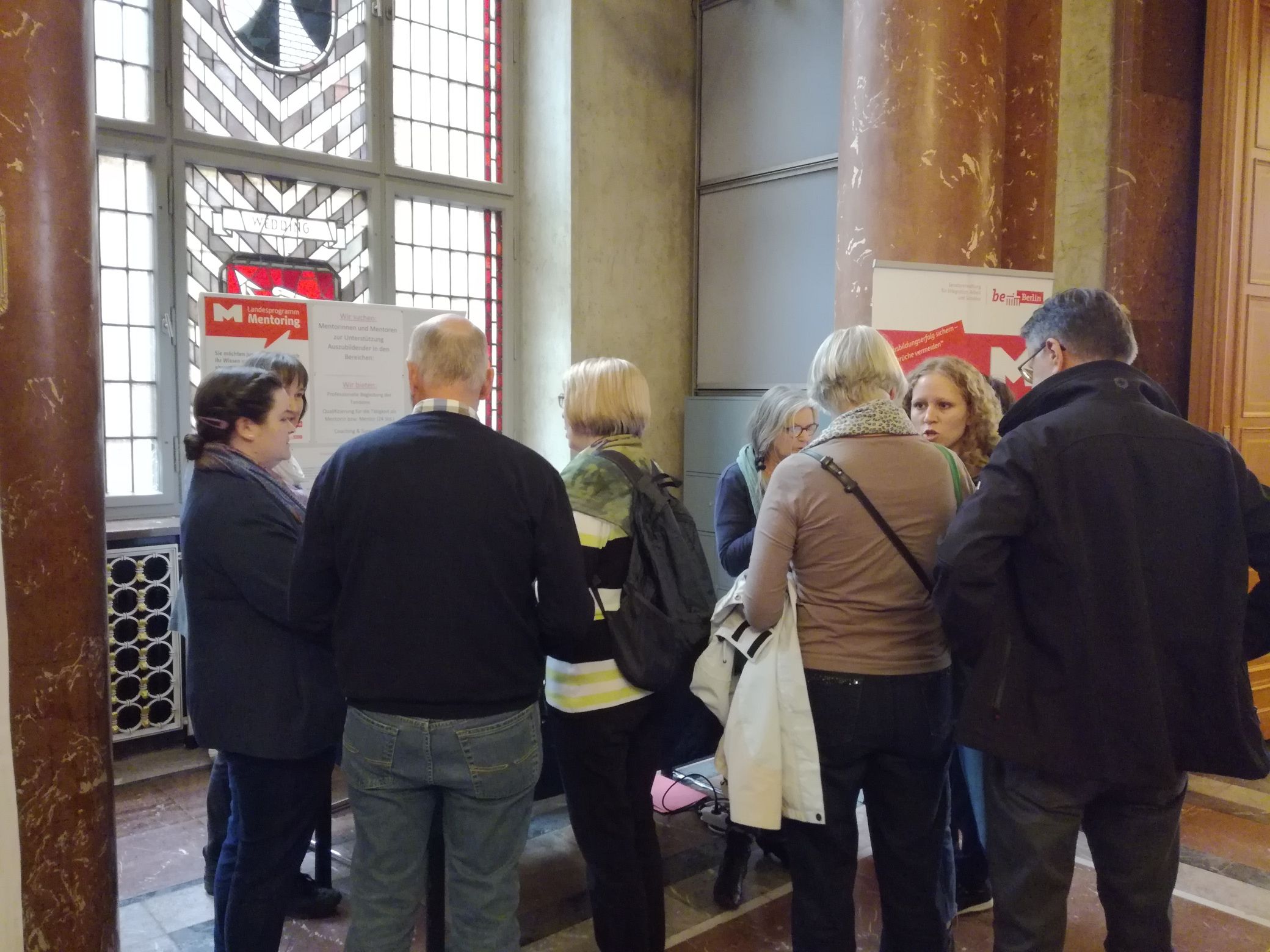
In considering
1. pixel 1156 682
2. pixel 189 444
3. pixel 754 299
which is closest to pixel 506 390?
pixel 754 299

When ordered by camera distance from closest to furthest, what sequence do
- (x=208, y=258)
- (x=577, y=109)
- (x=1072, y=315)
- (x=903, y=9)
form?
1. (x=1072, y=315)
2. (x=903, y=9)
3. (x=208, y=258)
4. (x=577, y=109)

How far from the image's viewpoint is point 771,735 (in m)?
2.08

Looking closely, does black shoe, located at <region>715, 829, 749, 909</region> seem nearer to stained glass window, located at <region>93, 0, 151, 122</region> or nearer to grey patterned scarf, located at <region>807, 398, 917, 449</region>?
grey patterned scarf, located at <region>807, 398, 917, 449</region>

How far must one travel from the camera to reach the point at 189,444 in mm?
2201

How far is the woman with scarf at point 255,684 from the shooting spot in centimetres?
204

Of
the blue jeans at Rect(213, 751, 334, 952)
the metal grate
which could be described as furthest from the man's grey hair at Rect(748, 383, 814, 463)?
→ the metal grate

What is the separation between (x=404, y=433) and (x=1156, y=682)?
56.1 inches

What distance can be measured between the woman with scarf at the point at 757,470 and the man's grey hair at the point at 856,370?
3.12 ft

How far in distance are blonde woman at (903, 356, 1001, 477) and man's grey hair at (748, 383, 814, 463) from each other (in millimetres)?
387

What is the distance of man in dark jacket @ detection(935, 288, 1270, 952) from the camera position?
5.85ft

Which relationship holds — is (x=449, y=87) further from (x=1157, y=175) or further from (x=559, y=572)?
(x=559, y=572)

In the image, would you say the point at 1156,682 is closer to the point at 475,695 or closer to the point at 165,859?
the point at 475,695

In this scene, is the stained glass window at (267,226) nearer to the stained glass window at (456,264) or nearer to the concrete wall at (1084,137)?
the stained glass window at (456,264)

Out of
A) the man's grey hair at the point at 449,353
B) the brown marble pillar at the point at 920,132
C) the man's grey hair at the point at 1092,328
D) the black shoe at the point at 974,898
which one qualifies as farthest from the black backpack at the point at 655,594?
the brown marble pillar at the point at 920,132
